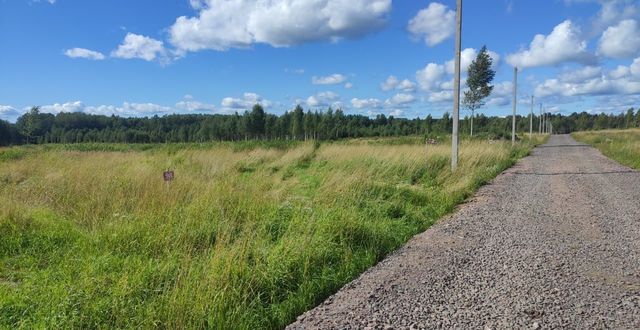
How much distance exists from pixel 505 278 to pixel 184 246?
133 inches

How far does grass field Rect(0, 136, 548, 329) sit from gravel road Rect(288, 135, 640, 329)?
0.38 m

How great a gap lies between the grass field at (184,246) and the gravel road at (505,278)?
14.8 inches

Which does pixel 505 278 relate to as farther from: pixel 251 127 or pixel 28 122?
pixel 251 127

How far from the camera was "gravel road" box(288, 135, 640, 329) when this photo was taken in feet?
10.6

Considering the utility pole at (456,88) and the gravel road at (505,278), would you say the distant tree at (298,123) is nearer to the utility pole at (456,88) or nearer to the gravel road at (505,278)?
the utility pole at (456,88)

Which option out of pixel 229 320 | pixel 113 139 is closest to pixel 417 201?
pixel 229 320

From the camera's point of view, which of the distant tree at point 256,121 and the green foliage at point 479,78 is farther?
the distant tree at point 256,121

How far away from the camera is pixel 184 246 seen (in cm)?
456

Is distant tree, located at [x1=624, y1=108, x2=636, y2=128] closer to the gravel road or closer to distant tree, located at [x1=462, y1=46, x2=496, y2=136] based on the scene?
distant tree, located at [x1=462, y1=46, x2=496, y2=136]

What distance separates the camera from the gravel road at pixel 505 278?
127 inches

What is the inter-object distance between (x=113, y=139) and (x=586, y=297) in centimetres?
9326

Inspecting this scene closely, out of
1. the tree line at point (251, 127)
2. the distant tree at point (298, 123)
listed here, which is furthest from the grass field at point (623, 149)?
the distant tree at point (298, 123)

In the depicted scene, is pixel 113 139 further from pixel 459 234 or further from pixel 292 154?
pixel 459 234

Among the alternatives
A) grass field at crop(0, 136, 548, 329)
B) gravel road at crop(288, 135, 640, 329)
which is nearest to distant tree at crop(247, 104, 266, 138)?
grass field at crop(0, 136, 548, 329)
